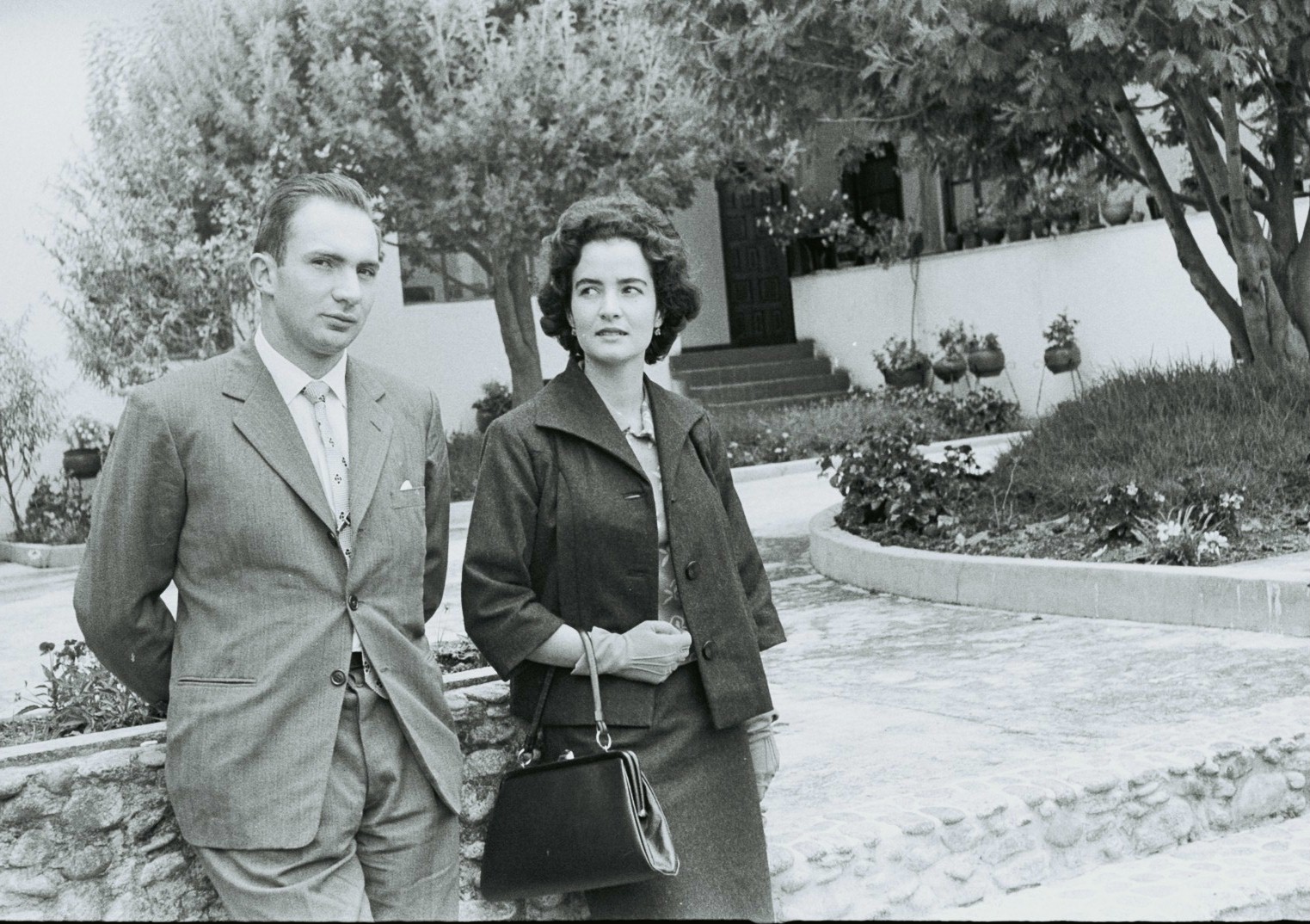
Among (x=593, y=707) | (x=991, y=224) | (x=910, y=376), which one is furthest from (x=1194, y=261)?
(x=593, y=707)

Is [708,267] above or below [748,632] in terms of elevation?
above

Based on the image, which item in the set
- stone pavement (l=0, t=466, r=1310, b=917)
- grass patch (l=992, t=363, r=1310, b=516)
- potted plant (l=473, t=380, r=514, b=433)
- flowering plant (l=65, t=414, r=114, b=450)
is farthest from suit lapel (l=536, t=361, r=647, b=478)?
potted plant (l=473, t=380, r=514, b=433)

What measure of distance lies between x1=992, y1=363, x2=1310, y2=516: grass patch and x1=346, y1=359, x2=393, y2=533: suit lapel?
6.07 meters

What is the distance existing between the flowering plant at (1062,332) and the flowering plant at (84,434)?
10276mm

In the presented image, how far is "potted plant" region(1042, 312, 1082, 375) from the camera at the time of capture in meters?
16.9

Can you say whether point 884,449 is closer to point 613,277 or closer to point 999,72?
point 999,72

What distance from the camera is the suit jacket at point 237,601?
2682 millimetres

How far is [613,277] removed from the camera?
10.5ft

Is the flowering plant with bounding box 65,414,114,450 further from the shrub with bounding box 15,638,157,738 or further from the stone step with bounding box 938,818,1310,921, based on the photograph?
the stone step with bounding box 938,818,1310,921

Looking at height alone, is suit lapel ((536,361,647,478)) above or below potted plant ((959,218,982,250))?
below

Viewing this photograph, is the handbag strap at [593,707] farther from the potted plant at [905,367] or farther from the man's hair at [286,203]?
the potted plant at [905,367]

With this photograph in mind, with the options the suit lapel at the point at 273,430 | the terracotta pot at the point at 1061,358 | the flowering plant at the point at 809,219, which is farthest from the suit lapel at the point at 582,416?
the flowering plant at the point at 809,219

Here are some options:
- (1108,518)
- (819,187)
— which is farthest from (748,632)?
(819,187)

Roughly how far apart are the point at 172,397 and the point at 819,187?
62.8 feet
